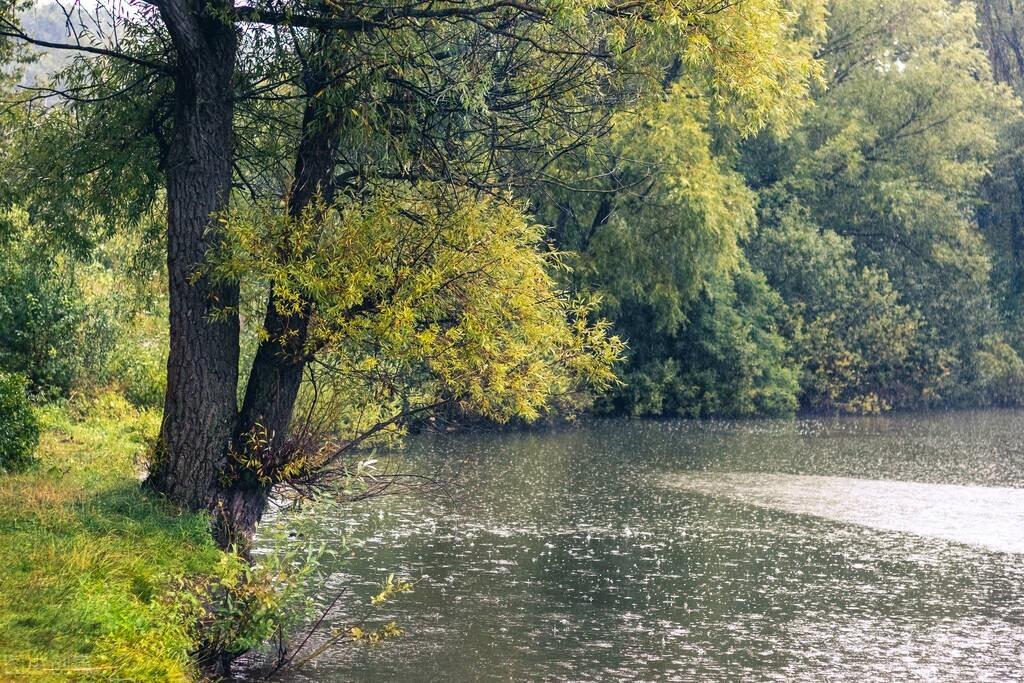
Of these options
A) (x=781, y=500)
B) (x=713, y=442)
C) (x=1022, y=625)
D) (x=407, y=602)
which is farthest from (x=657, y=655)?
(x=713, y=442)

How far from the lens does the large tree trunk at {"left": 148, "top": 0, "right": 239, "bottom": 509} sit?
12688 mm

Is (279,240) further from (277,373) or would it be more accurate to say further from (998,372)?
(998,372)

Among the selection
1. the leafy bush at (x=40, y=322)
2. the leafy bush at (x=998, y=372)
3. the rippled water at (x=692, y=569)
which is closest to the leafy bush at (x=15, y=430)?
the rippled water at (x=692, y=569)

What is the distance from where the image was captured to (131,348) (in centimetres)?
2500

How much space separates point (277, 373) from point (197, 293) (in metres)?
1.15

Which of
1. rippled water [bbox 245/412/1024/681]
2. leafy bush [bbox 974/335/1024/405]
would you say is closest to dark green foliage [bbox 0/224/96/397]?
rippled water [bbox 245/412/1024/681]

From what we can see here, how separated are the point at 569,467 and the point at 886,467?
263 inches

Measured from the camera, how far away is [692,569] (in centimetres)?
1644

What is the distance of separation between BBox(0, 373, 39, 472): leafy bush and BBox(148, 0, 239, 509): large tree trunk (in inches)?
83.2

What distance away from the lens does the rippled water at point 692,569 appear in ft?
40.2

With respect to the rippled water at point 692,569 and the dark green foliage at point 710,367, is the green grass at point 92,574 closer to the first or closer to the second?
the rippled water at point 692,569

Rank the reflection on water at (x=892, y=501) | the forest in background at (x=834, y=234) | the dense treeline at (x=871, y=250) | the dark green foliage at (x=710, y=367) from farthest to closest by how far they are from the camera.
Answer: the dense treeline at (x=871, y=250), the dark green foliage at (x=710, y=367), the forest in background at (x=834, y=234), the reflection on water at (x=892, y=501)

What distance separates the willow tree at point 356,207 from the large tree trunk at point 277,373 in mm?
23

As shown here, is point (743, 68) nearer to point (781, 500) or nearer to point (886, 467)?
point (781, 500)
